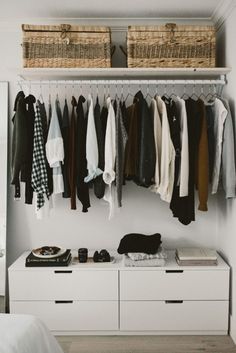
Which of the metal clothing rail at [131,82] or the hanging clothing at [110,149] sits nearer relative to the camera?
the hanging clothing at [110,149]

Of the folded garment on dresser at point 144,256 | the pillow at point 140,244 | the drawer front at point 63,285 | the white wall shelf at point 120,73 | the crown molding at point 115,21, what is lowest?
the drawer front at point 63,285

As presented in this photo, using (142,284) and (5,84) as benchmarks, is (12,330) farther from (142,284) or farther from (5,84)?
(5,84)

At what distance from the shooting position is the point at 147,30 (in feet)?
9.50

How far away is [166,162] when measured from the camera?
279cm

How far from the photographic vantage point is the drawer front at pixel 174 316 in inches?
113

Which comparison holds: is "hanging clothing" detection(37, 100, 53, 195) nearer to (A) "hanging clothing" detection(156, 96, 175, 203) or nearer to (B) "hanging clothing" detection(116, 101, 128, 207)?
(B) "hanging clothing" detection(116, 101, 128, 207)

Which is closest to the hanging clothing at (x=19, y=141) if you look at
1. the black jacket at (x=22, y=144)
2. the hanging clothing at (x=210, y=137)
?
the black jacket at (x=22, y=144)

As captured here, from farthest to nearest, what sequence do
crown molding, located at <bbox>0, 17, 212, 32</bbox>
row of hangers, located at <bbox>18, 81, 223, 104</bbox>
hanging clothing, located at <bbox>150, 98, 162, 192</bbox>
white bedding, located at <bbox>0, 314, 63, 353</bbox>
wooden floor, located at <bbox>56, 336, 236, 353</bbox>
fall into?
row of hangers, located at <bbox>18, 81, 223, 104</bbox> < crown molding, located at <bbox>0, 17, 212, 32</bbox> < hanging clothing, located at <bbox>150, 98, 162, 192</bbox> < wooden floor, located at <bbox>56, 336, 236, 353</bbox> < white bedding, located at <bbox>0, 314, 63, 353</bbox>

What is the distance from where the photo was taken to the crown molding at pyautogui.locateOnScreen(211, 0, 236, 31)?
2.75 metres

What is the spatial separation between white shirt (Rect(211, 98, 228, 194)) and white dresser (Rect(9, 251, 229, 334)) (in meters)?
0.68

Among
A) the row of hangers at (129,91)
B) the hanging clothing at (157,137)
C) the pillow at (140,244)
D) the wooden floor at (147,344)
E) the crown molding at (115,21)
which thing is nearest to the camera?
the wooden floor at (147,344)

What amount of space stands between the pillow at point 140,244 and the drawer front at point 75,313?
42 cm

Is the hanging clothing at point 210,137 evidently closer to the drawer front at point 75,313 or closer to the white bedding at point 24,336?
the drawer front at point 75,313

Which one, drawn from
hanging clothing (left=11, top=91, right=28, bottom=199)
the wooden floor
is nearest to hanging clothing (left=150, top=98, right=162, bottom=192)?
hanging clothing (left=11, top=91, right=28, bottom=199)
